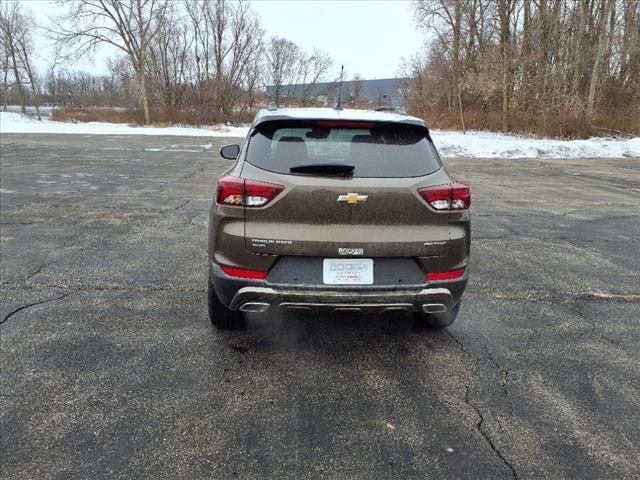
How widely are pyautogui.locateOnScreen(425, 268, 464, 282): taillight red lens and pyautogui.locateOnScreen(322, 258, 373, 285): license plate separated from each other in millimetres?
411

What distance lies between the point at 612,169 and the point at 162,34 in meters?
44.5

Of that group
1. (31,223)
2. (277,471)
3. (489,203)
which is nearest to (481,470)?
(277,471)

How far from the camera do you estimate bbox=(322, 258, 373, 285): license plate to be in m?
2.81

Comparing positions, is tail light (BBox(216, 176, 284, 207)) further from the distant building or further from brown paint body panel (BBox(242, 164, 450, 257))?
the distant building

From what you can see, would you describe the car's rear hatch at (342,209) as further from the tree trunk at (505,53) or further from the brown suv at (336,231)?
the tree trunk at (505,53)

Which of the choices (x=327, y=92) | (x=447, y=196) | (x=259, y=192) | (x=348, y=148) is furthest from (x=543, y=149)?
(x=327, y=92)

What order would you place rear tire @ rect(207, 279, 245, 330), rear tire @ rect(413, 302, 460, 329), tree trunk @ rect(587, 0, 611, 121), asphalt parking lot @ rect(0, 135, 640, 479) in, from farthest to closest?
tree trunk @ rect(587, 0, 611, 121)
rear tire @ rect(413, 302, 460, 329)
rear tire @ rect(207, 279, 245, 330)
asphalt parking lot @ rect(0, 135, 640, 479)

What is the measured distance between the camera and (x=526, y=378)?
303cm

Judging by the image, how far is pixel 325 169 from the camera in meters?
2.81

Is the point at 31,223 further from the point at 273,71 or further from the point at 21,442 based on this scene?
the point at 273,71

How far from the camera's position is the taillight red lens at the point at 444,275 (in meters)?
2.91

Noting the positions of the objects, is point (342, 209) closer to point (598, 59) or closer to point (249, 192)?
point (249, 192)

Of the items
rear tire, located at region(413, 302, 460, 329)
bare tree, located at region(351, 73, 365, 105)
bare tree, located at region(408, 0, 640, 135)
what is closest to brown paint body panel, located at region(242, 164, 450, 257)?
rear tire, located at region(413, 302, 460, 329)

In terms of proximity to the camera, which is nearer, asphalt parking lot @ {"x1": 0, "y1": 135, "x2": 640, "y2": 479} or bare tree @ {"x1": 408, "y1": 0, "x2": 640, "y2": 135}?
asphalt parking lot @ {"x1": 0, "y1": 135, "x2": 640, "y2": 479}
